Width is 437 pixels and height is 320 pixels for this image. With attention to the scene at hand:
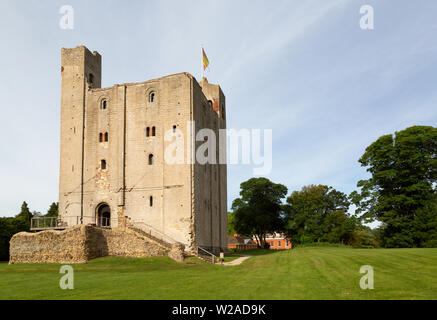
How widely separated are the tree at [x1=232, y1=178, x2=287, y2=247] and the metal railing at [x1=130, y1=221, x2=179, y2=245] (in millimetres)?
32330

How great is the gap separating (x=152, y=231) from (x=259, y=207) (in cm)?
3434

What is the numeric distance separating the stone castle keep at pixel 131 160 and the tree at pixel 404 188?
18.1 metres

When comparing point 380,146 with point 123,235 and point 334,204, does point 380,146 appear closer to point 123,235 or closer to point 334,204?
point 334,204

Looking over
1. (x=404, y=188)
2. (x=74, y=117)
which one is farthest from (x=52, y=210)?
(x=404, y=188)

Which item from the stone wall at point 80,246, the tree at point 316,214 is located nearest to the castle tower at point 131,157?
the stone wall at point 80,246

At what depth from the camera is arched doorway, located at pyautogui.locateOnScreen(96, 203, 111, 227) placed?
1384 inches

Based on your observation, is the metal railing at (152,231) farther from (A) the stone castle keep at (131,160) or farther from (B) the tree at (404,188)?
(B) the tree at (404,188)

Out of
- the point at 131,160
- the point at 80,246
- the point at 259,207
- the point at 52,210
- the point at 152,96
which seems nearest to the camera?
the point at 80,246

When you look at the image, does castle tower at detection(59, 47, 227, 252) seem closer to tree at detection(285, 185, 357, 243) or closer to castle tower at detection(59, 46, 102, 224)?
castle tower at detection(59, 46, 102, 224)

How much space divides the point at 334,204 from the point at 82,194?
40968mm

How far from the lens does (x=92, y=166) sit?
35938mm

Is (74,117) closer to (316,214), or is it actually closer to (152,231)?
(152,231)

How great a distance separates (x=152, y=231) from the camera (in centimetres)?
3275
